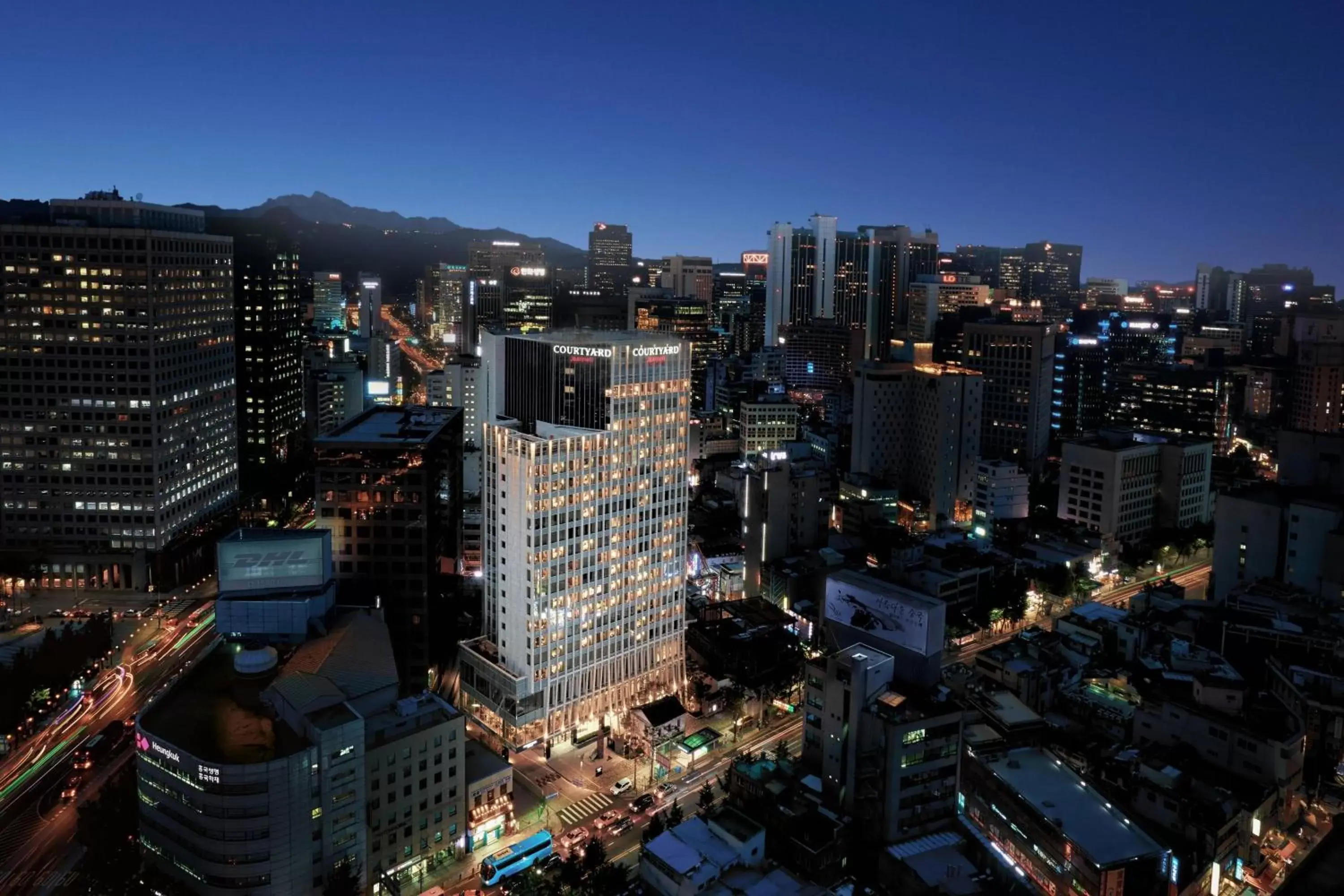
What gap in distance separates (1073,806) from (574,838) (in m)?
24.3

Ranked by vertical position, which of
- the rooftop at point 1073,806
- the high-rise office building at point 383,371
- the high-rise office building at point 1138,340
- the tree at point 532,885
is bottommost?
the tree at point 532,885

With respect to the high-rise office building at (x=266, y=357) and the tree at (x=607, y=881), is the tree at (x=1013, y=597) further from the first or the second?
the high-rise office building at (x=266, y=357)

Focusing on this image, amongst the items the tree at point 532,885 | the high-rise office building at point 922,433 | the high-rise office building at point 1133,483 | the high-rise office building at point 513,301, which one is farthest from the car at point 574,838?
the high-rise office building at point 513,301

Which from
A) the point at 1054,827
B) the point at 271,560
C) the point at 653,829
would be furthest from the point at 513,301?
the point at 1054,827

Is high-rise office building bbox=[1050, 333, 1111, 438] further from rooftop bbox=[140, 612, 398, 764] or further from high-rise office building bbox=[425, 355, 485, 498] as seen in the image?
rooftop bbox=[140, 612, 398, 764]

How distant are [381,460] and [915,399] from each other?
220 ft

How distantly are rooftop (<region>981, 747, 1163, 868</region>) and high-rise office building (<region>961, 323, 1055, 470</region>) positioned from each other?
77.4 m

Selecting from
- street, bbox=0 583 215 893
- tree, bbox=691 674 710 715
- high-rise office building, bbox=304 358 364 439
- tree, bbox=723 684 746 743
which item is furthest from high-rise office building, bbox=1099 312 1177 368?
street, bbox=0 583 215 893

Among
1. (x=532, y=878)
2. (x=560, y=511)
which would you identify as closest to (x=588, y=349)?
(x=560, y=511)

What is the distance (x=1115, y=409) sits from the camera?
6171 inches

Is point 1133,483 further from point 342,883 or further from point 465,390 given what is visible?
point 342,883

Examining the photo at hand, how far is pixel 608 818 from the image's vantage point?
51.0 m

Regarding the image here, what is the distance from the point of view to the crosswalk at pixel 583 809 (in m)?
51.1

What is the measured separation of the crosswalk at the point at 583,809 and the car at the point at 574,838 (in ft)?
2.40
